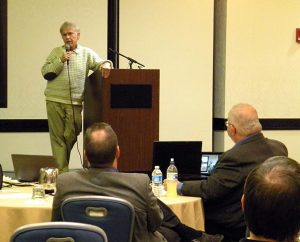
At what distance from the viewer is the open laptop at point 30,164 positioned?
4473 mm

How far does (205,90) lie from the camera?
26.9 feet

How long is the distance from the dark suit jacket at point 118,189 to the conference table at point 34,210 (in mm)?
453

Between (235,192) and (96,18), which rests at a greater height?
(96,18)

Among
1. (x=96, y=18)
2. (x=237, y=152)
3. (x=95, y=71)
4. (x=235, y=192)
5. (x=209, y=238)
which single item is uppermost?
(x=96, y=18)

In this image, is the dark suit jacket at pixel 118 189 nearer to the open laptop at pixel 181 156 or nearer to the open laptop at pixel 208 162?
the open laptop at pixel 181 156

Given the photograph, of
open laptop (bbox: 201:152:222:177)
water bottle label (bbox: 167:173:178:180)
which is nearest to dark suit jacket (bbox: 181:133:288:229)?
water bottle label (bbox: 167:173:178:180)

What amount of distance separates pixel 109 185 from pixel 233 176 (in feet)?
3.37

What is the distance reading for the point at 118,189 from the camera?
3281 mm

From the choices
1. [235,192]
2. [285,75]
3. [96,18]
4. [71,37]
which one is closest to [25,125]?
[96,18]

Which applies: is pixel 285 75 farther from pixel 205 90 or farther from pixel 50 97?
pixel 50 97

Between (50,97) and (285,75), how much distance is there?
3718mm

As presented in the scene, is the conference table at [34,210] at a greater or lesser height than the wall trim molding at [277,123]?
lesser

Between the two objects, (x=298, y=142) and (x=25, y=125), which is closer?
(x=25, y=125)

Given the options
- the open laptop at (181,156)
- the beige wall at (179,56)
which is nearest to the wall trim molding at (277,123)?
the beige wall at (179,56)
